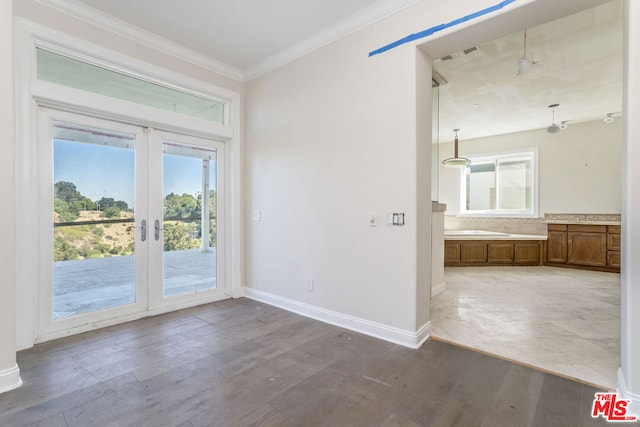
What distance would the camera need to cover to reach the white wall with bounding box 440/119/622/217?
6.12 meters

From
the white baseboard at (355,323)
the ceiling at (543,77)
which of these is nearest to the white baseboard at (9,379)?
the white baseboard at (355,323)

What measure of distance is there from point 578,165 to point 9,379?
9.07m

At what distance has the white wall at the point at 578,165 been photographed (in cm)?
612

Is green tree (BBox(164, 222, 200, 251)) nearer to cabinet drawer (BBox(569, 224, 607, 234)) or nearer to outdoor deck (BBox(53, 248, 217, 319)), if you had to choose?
outdoor deck (BBox(53, 248, 217, 319))

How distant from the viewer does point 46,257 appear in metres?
2.79

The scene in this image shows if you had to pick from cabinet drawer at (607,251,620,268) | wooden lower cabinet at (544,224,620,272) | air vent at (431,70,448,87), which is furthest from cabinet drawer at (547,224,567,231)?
air vent at (431,70,448,87)

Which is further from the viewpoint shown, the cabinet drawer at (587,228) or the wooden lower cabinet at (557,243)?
the wooden lower cabinet at (557,243)

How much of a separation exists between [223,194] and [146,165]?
1001 millimetres

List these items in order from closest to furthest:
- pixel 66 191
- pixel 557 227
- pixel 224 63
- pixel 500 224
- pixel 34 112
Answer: pixel 34 112
pixel 66 191
pixel 224 63
pixel 557 227
pixel 500 224

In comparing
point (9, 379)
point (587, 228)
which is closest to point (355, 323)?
point (9, 379)

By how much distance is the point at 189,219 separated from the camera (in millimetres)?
3844

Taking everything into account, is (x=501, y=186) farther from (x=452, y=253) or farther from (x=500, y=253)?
(x=452, y=253)

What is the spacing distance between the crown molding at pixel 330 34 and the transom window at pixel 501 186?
603 centimetres

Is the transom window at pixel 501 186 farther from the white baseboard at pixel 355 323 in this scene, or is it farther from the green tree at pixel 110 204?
the green tree at pixel 110 204
